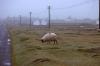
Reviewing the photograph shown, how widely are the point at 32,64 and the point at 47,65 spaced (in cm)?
194

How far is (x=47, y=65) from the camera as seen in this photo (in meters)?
20.2

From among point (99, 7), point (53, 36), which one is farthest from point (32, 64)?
point (99, 7)

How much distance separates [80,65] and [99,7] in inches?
1805

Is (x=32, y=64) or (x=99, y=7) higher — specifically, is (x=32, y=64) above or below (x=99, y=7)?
below

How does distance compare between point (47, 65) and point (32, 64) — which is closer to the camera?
point (47, 65)

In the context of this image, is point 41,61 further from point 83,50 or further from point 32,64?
point 83,50

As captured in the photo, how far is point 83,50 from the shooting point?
99.2ft

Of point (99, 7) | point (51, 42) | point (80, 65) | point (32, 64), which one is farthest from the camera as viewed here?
point (99, 7)

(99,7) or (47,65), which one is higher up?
(99,7)

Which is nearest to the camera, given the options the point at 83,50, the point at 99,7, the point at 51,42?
the point at 83,50

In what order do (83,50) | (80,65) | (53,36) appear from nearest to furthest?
(80,65)
(83,50)
(53,36)

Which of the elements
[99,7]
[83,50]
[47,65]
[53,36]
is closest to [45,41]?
[53,36]

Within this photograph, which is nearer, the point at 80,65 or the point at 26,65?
the point at 80,65

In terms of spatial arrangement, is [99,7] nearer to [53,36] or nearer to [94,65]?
[53,36]
